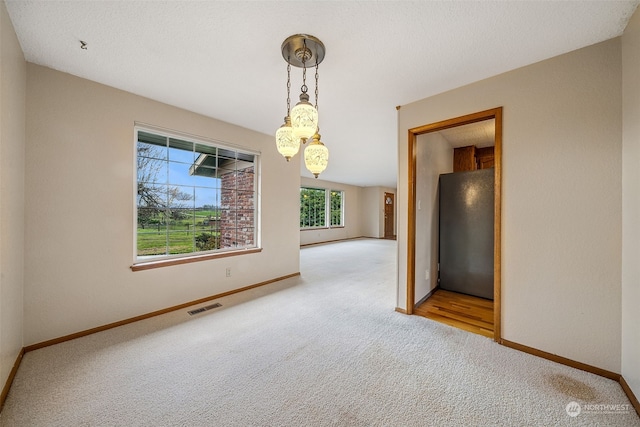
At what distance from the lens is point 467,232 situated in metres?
3.31

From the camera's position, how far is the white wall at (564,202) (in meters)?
1.67

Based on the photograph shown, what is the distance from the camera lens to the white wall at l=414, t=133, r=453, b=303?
293 cm

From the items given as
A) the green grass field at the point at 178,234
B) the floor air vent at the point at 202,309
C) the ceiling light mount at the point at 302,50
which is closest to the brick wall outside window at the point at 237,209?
the green grass field at the point at 178,234

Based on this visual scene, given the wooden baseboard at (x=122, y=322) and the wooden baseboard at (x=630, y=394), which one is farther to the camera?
the wooden baseboard at (x=122, y=322)

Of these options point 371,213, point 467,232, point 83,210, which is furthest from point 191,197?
point 371,213

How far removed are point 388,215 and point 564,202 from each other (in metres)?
9.13

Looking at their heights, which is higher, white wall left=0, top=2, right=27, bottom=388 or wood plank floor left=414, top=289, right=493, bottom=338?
white wall left=0, top=2, right=27, bottom=388

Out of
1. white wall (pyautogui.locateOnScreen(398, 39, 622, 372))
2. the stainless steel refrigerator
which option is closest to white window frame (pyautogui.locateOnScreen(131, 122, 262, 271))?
the stainless steel refrigerator

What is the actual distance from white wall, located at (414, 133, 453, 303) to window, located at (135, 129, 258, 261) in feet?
7.63

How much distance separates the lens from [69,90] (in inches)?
84.4

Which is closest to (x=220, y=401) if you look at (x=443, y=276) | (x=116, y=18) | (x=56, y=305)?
(x=56, y=305)

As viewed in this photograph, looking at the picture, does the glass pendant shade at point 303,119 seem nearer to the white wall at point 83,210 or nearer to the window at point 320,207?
the white wall at point 83,210

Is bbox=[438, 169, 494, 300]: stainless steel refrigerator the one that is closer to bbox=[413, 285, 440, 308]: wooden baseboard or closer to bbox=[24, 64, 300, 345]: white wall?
bbox=[413, 285, 440, 308]: wooden baseboard

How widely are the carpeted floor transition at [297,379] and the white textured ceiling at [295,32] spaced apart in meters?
2.33
